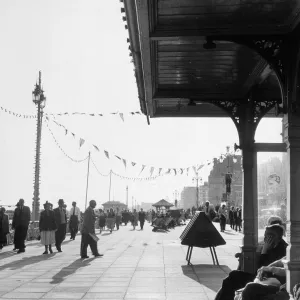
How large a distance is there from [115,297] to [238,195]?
12425 cm

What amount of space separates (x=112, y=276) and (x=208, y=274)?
211cm

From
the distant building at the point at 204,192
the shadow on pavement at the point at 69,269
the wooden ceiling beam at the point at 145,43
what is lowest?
the shadow on pavement at the point at 69,269

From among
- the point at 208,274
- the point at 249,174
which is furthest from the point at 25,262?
the point at 249,174

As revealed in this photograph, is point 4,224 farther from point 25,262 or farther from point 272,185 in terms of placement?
point 272,185

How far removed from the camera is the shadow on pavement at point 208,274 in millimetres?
9969

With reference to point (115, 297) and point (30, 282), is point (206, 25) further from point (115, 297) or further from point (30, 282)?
point (30, 282)

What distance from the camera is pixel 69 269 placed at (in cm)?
1249

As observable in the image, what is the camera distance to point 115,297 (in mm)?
8453

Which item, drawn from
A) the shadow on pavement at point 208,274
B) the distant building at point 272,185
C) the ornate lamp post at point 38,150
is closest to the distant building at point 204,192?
the distant building at point 272,185

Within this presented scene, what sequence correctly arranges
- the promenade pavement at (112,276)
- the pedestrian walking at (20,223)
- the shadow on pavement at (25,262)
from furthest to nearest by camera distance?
the pedestrian walking at (20,223) < the shadow on pavement at (25,262) < the promenade pavement at (112,276)

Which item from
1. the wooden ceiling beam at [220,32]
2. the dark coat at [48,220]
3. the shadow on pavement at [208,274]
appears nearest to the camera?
the wooden ceiling beam at [220,32]

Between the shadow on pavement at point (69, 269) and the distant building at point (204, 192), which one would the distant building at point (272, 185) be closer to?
the distant building at point (204, 192)

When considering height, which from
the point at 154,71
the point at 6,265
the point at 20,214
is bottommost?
the point at 6,265

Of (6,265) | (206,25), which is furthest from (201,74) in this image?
(6,265)
